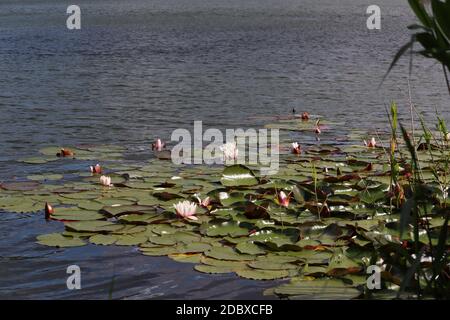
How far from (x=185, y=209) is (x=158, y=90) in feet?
21.8

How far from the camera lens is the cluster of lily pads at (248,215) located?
158 inches

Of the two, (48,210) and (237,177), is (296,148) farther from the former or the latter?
(48,210)

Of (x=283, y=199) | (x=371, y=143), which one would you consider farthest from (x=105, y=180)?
(x=371, y=143)

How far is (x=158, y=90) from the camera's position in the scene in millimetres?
11242

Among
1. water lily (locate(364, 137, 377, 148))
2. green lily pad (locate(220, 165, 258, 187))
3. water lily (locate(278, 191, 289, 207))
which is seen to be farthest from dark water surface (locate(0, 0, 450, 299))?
water lily (locate(364, 137, 377, 148))

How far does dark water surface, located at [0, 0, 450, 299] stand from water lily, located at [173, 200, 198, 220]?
17.3 inches

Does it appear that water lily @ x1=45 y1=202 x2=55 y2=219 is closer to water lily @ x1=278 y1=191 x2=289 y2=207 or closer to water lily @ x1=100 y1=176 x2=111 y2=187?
water lily @ x1=100 y1=176 x2=111 y2=187

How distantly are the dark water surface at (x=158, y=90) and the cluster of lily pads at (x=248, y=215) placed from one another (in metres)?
0.14

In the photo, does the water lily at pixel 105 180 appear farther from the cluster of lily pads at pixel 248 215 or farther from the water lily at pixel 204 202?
the water lily at pixel 204 202

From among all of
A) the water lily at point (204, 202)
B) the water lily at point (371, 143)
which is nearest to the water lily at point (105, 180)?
the water lily at point (204, 202)

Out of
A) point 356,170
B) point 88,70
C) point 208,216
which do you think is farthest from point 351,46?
point 208,216

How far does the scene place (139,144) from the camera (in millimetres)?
7559

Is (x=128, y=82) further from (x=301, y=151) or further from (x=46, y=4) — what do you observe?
(x=46, y=4)
